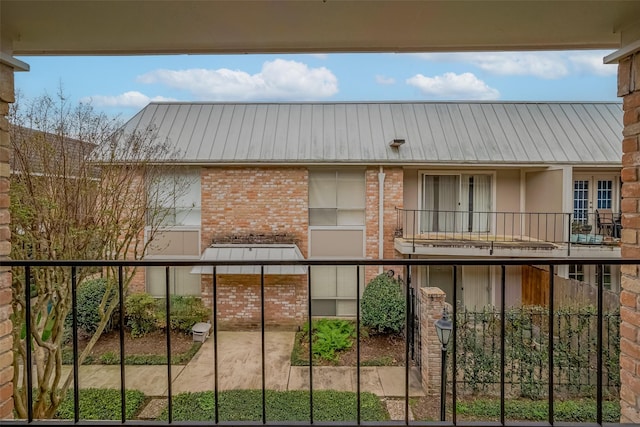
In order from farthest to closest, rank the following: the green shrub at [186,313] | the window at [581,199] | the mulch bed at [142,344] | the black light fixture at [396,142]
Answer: the window at [581,199], the black light fixture at [396,142], the green shrub at [186,313], the mulch bed at [142,344]

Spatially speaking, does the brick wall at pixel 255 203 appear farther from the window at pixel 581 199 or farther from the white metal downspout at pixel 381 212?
the window at pixel 581 199

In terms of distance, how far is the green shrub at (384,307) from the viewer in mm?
6691

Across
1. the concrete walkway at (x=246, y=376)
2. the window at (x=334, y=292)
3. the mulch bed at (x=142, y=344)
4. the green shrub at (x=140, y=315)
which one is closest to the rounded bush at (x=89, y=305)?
the mulch bed at (x=142, y=344)

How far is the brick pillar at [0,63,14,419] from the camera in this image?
1.73 metres

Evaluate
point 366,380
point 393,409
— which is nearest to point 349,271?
point 366,380

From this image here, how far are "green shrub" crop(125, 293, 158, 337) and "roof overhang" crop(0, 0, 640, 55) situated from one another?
6087 mm

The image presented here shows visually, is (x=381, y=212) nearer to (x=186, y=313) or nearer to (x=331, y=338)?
(x=331, y=338)

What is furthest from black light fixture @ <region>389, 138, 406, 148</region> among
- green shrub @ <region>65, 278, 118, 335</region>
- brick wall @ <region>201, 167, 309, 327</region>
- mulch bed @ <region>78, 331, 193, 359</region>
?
green shrub @ <region>65, 278, 118, 335</region>

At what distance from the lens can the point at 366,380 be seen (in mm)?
5309

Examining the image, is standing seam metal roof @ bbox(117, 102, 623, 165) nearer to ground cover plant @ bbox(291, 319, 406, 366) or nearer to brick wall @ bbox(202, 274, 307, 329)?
brick wall @ bbox(202, 274, 307, 329)

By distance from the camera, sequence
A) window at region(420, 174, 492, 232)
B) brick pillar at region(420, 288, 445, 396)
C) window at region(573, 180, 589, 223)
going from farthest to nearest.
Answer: window at region(420, 174, 492, 232)
window at region(573, 180, 589, 223)
brick pillar at region(420, 288, 445, 396)

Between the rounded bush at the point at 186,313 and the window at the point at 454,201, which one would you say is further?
the window at the point at 454,201

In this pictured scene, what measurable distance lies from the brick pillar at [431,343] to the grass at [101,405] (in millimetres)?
3863

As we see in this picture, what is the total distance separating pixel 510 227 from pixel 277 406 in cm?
722
